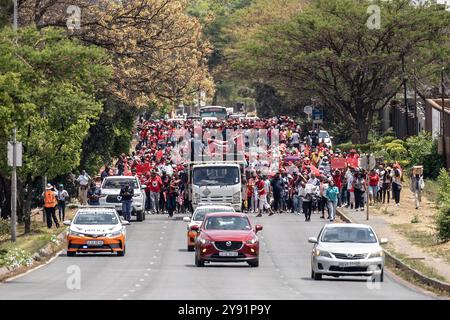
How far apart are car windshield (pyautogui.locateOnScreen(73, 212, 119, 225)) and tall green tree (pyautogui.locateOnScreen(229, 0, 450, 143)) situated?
134 ft

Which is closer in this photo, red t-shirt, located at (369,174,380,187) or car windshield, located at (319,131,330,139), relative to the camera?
red t-shirt, located at (369,174,380,187)

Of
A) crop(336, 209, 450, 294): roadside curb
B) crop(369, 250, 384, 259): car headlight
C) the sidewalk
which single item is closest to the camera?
crop(336, 209, 450, 294): roadside curb

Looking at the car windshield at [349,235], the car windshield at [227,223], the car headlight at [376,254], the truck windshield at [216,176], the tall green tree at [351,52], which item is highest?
the tall green tree at [351,52]

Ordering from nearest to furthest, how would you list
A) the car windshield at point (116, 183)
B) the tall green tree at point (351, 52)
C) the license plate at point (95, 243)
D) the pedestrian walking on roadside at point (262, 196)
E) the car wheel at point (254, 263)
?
the car wheel at point (254, 263), the license plate at point (95, 243), the car windshield at point (116, 183), the pedestrian walking on roadside at point (262, 196), the tall green tree at point (351, 52)

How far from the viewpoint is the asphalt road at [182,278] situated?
27672 mm

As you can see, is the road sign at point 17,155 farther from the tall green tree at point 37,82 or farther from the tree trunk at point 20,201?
the tree trunk at point 20,201

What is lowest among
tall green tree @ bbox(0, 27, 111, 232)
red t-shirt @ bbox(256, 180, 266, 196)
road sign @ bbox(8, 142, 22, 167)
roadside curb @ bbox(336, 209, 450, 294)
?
roadside curb @ bbox(336, 209, 450, 294)

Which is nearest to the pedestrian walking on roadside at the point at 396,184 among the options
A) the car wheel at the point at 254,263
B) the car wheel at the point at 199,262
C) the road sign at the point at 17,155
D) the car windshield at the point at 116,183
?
the car windshield at the point at 116,183

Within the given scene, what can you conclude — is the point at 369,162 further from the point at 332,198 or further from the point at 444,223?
the point at 444,223

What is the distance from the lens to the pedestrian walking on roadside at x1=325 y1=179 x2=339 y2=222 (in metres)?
49.9

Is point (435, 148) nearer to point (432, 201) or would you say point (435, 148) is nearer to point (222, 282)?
point (432, 201)

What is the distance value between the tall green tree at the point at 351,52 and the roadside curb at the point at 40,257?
1457 inches

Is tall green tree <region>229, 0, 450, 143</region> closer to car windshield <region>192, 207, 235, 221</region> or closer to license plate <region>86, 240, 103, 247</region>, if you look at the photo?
car windshield <region>192, 207, 235, 221</region>

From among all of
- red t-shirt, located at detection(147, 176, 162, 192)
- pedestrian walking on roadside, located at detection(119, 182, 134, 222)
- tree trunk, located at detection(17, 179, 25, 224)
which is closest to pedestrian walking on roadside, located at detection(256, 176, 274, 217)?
red t-shirt, located at detection(147, 176, 162, 192)
